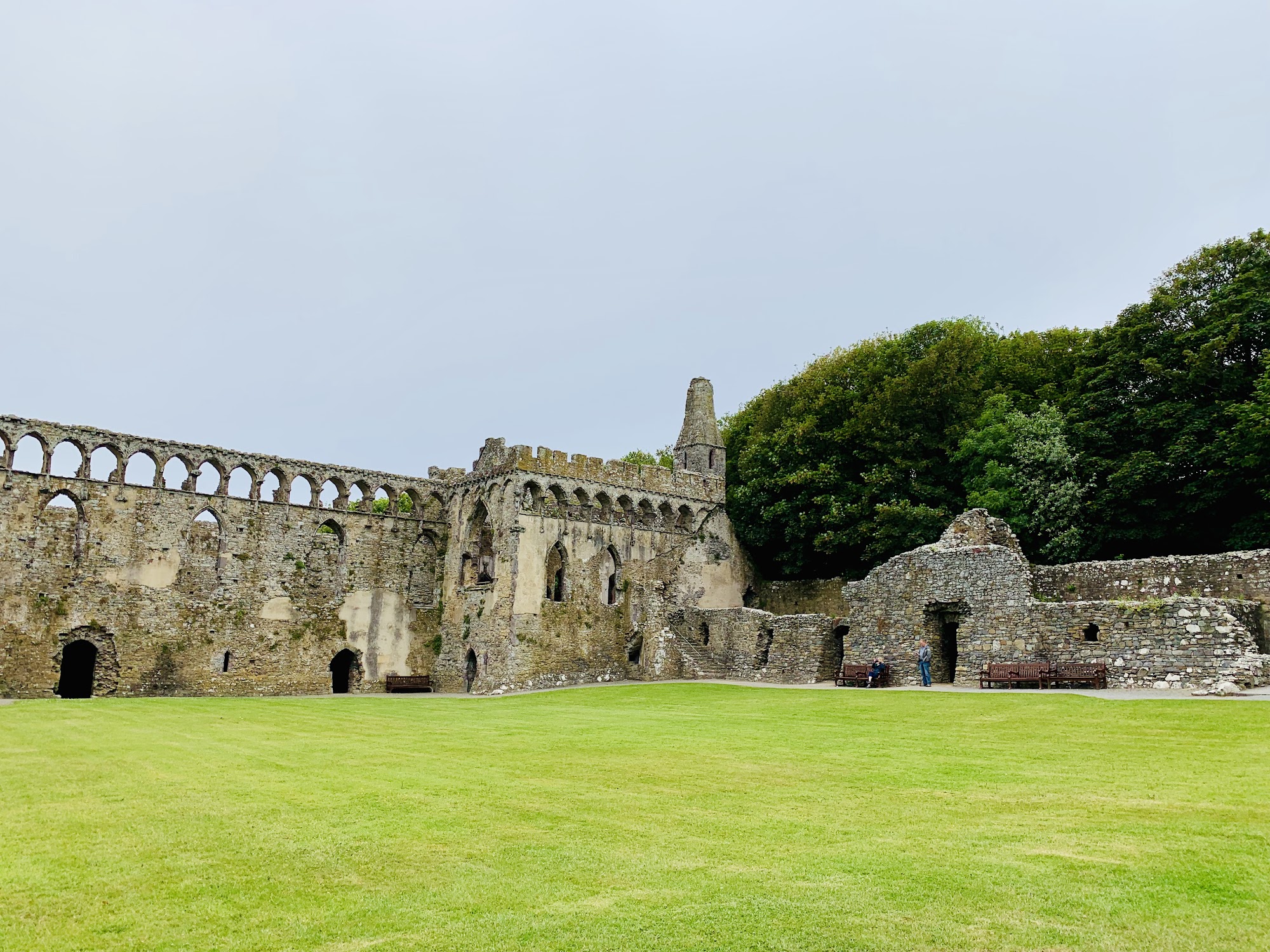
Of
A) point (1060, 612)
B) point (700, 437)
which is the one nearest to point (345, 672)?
point (700, 437)

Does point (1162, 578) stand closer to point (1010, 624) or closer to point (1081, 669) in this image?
point (1010, 624)

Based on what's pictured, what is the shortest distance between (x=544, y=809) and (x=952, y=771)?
17.4 feet

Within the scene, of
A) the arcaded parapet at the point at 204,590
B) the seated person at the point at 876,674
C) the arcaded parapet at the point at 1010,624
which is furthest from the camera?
the arcaded parapet at the point at 204,590

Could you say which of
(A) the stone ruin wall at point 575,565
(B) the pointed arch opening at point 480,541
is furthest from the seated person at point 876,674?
(B) the pointed arch opening at point 480,541

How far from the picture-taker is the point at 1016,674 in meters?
25.1

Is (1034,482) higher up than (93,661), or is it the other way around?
(1034,482)

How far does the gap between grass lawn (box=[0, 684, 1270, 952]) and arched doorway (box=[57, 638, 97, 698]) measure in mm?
20692

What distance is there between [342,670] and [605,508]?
12.4 meters

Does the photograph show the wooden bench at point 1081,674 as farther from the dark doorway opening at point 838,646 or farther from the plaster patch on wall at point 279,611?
the plaster patch on wall at point 279,611

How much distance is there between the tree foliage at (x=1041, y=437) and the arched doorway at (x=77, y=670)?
26339mm

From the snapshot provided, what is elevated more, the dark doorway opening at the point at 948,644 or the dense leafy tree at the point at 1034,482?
the dense leafy tree at the point at 1034,482

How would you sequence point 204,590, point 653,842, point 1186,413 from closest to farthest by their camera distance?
point 653,842, point 1186,413, point 204,590

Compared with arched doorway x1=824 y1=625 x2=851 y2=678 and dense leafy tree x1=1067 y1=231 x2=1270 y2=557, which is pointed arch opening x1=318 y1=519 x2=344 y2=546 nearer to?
arched doorway x1=824 y1=625 x2=851 y2=678

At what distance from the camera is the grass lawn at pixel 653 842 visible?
6191mm
